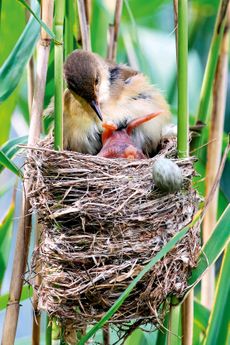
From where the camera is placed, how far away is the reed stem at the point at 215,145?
2064 mm

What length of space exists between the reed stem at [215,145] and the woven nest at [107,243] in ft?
1.32

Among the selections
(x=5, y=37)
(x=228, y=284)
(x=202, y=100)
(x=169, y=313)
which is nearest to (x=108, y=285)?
(x=169, y=313)

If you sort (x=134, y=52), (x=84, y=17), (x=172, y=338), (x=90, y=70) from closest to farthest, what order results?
1. (x=172, y=338)
2. (x=84, y=17)
3. (x=90, y=70)
4. (x=134, y=52)

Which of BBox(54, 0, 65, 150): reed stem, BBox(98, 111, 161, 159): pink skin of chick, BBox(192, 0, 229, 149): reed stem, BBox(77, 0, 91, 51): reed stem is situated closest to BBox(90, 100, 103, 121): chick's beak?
BBox(98, 111, 161, 159): pink skin of chick

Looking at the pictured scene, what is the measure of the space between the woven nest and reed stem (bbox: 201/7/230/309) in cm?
40

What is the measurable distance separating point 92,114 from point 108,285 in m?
0.73

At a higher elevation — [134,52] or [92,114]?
[134,52]

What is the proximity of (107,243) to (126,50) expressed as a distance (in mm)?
1067

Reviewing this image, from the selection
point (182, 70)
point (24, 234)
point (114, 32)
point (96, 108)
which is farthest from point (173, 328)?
point (114, 32)

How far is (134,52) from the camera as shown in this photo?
239 centimetres

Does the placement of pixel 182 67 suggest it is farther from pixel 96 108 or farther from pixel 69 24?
pixel 96 108

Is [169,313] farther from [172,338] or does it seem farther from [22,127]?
[22,127]

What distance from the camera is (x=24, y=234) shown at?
1.66 meters

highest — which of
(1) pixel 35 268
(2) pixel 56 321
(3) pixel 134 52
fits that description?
(3) pixel 134 52
